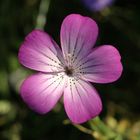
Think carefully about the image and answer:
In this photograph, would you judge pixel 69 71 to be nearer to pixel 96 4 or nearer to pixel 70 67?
pixel 70 67

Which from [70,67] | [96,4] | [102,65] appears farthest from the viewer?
[96,4]

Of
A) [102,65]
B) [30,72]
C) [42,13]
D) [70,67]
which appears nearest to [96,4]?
[42,13]

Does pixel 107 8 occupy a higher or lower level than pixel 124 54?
higher

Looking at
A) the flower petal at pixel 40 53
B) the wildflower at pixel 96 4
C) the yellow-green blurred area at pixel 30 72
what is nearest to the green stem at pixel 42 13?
the yellow-green blurred area at pixel 30 72

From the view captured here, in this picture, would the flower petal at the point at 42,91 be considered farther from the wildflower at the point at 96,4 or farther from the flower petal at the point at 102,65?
the wildflower at the point at 96,4

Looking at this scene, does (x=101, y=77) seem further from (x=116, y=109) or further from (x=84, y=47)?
(x=116, y=109)

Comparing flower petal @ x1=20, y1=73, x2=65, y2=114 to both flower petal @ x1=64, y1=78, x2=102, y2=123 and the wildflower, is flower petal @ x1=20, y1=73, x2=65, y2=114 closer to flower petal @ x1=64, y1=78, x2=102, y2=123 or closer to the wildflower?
flower petal @ x1=64, y1=78, x2=102, y2=123

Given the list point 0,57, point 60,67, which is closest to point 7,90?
point 0,57
